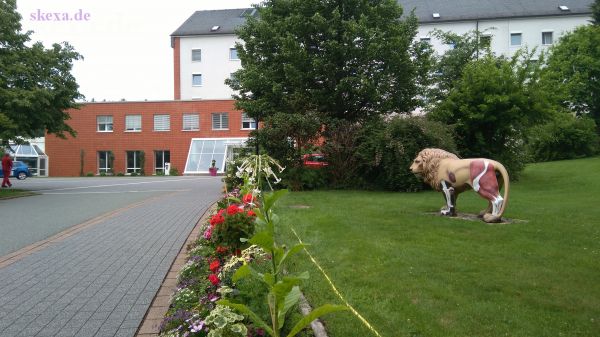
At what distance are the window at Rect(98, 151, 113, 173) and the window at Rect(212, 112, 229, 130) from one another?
11.4m

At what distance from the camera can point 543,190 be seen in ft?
57.3

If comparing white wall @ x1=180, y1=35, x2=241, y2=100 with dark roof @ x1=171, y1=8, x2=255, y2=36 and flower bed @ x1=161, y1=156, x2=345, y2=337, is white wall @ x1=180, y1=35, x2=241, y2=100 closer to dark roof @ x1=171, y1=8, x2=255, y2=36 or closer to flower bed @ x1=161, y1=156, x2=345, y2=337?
dark roof @ x1=171, y1=8, x2=255, y2=36

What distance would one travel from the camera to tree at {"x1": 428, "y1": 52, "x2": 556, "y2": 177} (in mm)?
18672

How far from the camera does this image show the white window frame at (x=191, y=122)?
157 feet

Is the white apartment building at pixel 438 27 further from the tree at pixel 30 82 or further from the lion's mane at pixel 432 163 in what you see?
the lion's mane at pixel 432 163

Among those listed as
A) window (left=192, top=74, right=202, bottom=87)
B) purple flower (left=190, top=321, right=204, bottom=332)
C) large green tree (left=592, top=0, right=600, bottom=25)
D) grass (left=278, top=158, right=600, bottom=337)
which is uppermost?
large green tree (left=592, top=0, right=600, bottom=25)

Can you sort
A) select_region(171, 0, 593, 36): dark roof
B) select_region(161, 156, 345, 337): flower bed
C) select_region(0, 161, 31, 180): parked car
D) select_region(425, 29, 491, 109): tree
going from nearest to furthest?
1. select_region(161, 156, 345, 337): flower bed
2. select_region(425, 29, 491, 109): tree
3. select_region(0, 161, 31, 180): parked car
4. select_region(171, 0, 593, 36): dark roof

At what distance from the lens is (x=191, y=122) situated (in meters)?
48.2

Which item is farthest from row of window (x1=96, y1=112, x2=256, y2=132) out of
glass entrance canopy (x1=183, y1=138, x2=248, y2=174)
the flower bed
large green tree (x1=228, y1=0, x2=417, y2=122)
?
the flower bed

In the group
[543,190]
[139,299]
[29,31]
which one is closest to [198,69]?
[29,31]

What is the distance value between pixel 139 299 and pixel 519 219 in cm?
799

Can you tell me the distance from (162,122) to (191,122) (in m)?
3.03

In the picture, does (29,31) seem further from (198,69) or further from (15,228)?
(198,69)

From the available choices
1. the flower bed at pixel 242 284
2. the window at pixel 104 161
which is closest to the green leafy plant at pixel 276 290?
the flower bed at pixel 242 284
